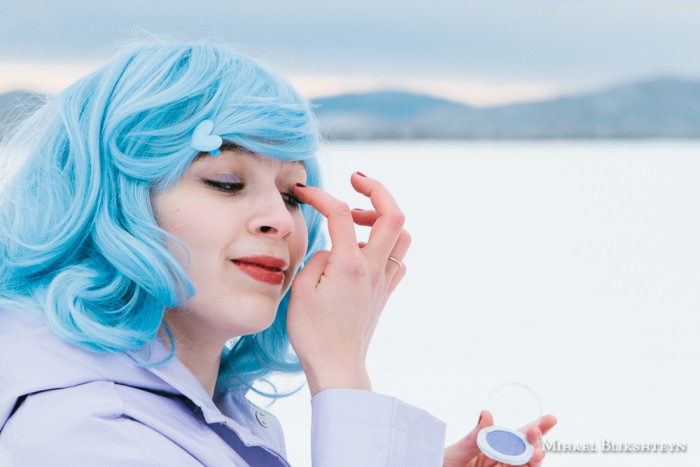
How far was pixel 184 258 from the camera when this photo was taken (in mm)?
1000

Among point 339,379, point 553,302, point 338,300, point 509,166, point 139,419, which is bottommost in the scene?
point 139,419

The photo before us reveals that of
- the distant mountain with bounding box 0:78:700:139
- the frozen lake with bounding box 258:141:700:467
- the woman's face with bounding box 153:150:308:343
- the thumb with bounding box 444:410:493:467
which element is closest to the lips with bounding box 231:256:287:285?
the woman's face with bounding box 153:150:308:343

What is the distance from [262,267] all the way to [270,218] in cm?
7

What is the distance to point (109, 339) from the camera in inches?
35.2

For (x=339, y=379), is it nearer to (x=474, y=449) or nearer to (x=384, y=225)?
(x=384, y=225)

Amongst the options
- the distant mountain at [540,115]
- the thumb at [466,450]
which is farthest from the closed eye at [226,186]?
the distant mountain at [540,115]

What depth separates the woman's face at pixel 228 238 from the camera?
1002 mm

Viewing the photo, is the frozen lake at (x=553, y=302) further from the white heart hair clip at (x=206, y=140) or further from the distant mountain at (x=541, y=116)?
the distant mountain at (x=541, y=116)

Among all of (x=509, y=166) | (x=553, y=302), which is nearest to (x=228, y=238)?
(x=553, y=302)

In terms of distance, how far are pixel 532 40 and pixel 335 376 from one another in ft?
24.5

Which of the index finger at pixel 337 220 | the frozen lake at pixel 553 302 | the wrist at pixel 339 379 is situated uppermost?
the frozen lake at pixel 553 302

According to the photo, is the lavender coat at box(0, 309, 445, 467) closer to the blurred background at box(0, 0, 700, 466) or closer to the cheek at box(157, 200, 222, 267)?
the cheek at box(157, 200, 222, 267)

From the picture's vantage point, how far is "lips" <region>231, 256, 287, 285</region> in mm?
1016

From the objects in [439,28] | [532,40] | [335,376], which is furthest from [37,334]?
[532,40]
